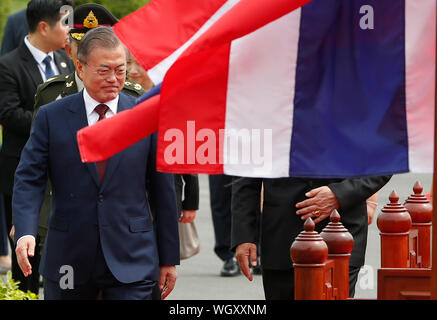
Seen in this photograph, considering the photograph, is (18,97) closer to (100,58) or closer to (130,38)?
(100,58)

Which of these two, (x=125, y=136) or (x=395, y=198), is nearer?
(x=125, y=136)

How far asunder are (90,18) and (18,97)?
1.85 meters

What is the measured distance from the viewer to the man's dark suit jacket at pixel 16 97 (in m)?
7.74

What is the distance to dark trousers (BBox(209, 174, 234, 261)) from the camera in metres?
10.2

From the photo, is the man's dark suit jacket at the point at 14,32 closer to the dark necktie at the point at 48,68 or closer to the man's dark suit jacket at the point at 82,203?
the dark necktie at the point at 48,68

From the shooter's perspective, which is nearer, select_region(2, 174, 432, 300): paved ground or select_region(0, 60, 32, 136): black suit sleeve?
select_region(0, 60, 32, 136): black suit sleeve

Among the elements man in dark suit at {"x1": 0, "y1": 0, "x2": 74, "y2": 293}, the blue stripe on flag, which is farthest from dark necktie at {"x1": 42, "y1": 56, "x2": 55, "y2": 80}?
the blue stripe on flag

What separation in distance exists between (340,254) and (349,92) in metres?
0.66

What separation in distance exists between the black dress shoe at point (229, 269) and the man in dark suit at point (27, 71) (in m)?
2.53

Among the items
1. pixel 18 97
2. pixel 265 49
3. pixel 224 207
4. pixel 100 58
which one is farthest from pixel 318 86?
pixel 224 207

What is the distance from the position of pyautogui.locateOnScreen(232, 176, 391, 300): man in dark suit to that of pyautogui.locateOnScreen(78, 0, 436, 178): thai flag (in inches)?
66.8

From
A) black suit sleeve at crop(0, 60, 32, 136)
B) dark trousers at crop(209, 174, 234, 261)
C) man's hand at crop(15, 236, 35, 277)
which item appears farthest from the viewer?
dark trousers at crop(209, 174, 234, 261)

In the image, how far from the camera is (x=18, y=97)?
25.9 ft

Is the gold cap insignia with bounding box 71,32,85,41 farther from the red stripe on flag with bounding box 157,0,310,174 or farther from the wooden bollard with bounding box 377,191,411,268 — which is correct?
the red stripe on flag with bounding box 157,0,310,174
